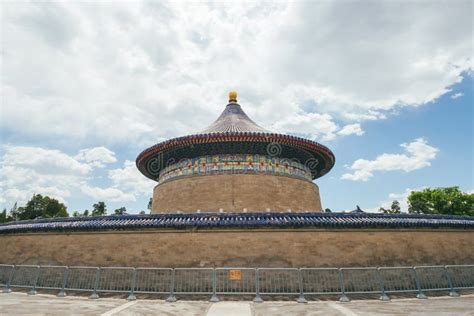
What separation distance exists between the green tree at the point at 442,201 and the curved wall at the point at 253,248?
30.1m

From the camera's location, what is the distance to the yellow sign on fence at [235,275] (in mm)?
9461

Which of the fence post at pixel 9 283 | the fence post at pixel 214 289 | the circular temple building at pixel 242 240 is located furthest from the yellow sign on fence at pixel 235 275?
the fence post at pixel 9 283

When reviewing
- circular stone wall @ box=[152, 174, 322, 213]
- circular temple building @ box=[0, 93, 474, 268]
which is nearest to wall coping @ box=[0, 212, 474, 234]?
circular temple building @ box=[0, 93, 474, 268]

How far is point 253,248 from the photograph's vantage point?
10133 millimetres

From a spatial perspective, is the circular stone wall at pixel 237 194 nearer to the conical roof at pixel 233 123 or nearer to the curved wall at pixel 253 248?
the conical roof at pixel 233 123

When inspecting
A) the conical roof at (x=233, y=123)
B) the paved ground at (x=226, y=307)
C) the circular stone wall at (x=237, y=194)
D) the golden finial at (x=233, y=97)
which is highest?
the golden finial at (x=233, y=97)

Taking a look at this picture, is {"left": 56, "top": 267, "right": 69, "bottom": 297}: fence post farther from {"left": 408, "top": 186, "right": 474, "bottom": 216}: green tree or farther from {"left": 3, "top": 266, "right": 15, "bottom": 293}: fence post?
{"left": 408, "top": 186, "right": 474, "bottom": 216}: green tree

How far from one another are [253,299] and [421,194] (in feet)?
126

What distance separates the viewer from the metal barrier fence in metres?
9.24

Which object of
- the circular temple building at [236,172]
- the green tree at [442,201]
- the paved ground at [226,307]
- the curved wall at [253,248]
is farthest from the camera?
the green tree at [442,201]

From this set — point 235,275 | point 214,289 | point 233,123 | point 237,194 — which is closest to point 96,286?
point 214,289

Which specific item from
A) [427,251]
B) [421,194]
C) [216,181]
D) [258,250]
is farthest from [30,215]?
[421,194]

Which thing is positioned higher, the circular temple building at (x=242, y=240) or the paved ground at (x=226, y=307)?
the circular temple building at (x=242, y=240)

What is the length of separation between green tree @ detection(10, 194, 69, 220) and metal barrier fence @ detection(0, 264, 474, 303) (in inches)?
1562
